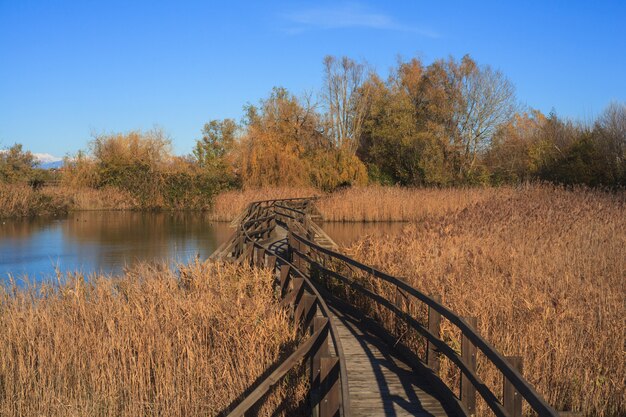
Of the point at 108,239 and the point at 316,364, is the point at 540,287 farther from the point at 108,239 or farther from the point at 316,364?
the point at 108,239

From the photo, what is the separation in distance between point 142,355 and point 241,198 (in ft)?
106

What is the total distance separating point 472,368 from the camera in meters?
5.48

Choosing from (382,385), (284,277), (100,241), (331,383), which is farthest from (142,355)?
(100,241)

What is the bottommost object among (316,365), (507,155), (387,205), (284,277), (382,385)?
(382,385)

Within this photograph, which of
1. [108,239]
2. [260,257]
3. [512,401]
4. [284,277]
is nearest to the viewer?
[512,401]

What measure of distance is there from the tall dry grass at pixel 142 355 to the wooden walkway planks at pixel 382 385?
0.74m

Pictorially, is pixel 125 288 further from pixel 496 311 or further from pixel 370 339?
pixel 496 311

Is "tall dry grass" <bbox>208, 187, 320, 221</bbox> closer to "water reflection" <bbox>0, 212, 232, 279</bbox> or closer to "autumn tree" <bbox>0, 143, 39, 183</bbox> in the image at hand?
"water reflection" <bbox>0, 212, 232, 279</bbox>

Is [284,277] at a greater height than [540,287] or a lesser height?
greater

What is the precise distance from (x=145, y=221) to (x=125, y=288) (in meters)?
29.8

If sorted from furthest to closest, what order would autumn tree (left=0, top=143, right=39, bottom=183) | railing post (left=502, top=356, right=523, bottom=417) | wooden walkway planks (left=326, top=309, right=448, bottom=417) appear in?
autumn tree (left=0, top=143, right=39, bottom=183)
wooden walkway planks (left=326, top=309, right=448, bottom=417)
railing post (left=502, top=356, right=523, bottom=417)

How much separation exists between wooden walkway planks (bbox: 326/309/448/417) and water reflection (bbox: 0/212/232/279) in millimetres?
7671

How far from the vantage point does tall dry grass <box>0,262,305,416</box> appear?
23.5ft

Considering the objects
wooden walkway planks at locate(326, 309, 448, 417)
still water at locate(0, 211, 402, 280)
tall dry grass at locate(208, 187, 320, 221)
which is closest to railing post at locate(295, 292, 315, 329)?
wooden walkway planks at locate(326, 309, 448, 417)
